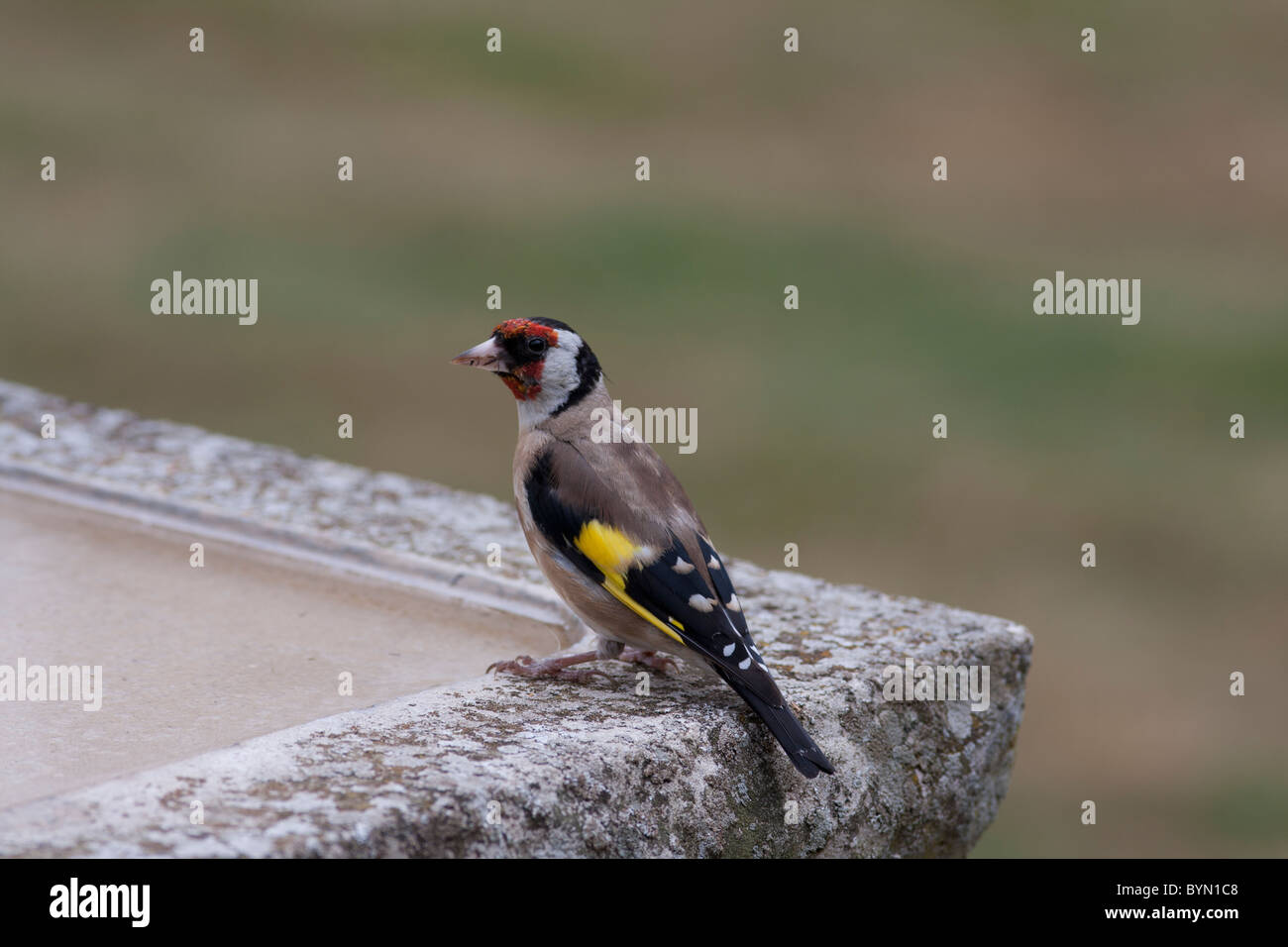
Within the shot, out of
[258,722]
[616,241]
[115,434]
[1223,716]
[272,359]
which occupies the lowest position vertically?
[1223,716]

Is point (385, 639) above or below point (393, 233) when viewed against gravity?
below

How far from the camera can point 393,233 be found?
10562 mm

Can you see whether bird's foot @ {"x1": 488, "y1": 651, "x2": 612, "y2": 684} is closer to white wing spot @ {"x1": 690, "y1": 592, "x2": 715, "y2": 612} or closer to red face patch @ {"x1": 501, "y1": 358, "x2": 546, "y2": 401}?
white wing spot @ {"x1": 690, "y1": 592, "x2": 715, "y2": 612}

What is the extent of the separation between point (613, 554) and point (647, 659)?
1.09 feet

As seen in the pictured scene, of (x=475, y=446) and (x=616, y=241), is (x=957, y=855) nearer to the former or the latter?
(x=475, y=446)

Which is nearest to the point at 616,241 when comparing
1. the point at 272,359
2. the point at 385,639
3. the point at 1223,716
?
the point at 272,359

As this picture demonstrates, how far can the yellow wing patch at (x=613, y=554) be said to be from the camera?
3.23 meters

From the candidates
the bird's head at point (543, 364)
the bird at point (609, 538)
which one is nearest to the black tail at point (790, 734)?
the bird at point (609, 538)

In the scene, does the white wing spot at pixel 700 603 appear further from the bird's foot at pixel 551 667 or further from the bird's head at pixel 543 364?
the bird's head at pixel 543 364

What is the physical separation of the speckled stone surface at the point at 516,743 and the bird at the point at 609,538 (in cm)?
11

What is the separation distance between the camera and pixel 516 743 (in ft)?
9.49

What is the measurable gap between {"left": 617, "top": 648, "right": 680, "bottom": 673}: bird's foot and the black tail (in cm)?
44
